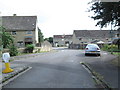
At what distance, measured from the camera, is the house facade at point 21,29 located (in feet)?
111

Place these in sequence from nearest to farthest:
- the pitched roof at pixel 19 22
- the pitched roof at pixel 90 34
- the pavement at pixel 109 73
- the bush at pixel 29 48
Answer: the pavement at pixel 109 73 < the bush at pixel 29 48 < the pitched roof at pixel 19 22 < the pitched roof at pixel 90 34

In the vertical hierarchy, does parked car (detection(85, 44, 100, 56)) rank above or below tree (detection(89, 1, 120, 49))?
below

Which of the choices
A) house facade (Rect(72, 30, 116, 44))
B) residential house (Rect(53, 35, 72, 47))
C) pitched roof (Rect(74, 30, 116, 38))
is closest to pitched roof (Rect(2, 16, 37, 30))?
house facade (Rect(72, 30, 116, 44))

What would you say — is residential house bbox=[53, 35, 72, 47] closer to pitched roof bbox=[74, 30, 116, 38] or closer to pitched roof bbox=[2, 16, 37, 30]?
pitched roof bbox=[74, 30, 116, 38]

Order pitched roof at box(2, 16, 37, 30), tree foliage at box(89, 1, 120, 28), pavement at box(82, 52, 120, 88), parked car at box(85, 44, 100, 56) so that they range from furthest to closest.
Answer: pitched roof at box(2, 16, 37, 30) < parked car at box(85, 44, 100, 56) < tree foliage at box(89, 1, 120, 28) < pavement at box(82, 52, 120, 88)

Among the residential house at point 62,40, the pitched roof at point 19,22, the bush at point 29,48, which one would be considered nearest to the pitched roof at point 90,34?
the residential house at point 62,40

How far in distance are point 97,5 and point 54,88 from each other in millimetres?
7396

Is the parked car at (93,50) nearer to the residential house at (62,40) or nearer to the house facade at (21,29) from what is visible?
the house facade at (21,29)

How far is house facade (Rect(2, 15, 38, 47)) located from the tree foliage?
991 inches

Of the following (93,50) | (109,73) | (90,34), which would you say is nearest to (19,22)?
(93,50)

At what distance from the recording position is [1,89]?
4707 mm

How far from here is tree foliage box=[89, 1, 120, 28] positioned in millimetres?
8367

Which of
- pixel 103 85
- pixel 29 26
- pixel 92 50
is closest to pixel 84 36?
pixel 29 26

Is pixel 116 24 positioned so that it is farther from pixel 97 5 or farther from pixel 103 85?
pixel 103 85
